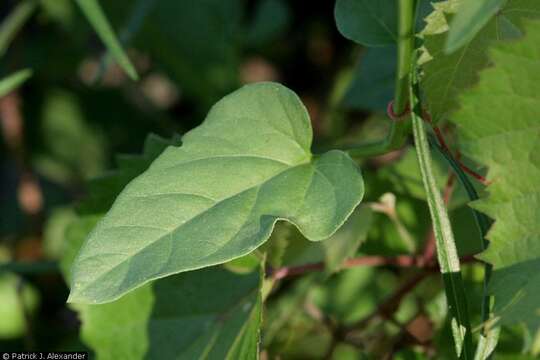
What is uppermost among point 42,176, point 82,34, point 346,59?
point 82,34

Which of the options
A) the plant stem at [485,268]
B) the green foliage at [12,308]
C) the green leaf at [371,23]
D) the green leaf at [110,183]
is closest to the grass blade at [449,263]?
the plant stem at [485,268]

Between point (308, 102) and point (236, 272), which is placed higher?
point (236, 272)

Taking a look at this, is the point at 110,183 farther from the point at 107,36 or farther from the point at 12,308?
the point at 12,308

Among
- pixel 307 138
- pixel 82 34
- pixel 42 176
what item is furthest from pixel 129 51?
pixel 307 138

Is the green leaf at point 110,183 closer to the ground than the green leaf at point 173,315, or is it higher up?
higher up

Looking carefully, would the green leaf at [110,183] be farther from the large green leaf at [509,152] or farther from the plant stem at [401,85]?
the large green leaf at [509,152]

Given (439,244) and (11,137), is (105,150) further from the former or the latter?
(439,244)

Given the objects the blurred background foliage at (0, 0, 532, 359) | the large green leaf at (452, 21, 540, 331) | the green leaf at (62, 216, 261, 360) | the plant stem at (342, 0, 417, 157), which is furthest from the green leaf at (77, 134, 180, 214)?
the large green leaf at (452, 21, 540, 331)
